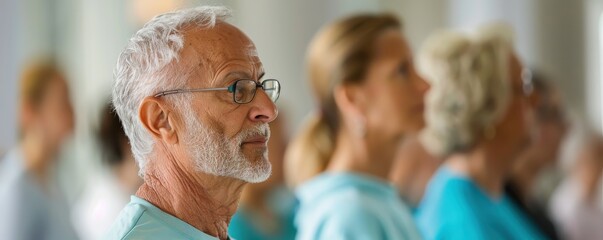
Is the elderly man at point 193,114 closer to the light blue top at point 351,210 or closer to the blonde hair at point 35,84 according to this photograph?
the light blue top at point 351,210

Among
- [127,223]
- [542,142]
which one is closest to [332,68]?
[127,223]

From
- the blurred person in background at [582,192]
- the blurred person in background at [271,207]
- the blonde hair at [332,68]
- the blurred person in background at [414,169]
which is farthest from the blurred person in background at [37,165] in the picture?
the blurred person in background at [582,192]

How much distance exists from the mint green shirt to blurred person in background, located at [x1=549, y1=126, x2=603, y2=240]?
3.34 meters

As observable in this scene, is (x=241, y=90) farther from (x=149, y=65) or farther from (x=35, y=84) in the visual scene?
(x=35, y=84)

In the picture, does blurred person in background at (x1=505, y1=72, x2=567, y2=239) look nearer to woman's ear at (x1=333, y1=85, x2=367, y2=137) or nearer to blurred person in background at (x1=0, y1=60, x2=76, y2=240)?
blurred person in background at (x1=0, y1=60, x2=76, y2=240)

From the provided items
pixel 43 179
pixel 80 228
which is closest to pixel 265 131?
pixel 43 179

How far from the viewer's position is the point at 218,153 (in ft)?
5.30

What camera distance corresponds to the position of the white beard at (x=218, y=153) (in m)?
1.61

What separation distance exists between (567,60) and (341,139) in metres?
5.10

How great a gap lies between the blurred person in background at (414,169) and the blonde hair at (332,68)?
1.73 meters

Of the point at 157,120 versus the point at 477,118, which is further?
the point at 477,118

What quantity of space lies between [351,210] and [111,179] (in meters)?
1.82

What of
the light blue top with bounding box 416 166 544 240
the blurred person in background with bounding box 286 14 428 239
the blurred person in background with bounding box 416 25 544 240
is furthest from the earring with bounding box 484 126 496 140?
the blurred person in background with bounding box 286 14 428 239

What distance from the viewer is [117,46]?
5.65 meters
